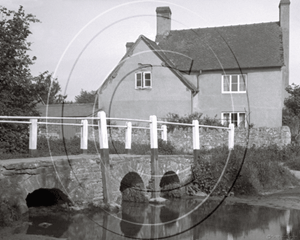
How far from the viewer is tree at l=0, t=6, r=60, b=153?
15758 mm

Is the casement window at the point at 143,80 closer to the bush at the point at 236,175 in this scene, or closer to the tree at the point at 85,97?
the bush at the point at 236,175

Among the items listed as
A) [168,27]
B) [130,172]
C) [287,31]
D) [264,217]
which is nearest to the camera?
[264,217]

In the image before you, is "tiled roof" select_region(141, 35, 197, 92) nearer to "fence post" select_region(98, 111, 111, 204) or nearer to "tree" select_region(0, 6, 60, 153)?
"tree" select_region(0, 6, 60, 153)

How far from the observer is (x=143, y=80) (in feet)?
99.1

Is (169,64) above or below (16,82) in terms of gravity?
above

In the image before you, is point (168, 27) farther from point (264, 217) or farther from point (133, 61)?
point (264, 217)

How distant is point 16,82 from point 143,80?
14873 mm

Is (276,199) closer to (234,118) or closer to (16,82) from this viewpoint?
(16,82)

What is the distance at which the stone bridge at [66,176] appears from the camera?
936 cm

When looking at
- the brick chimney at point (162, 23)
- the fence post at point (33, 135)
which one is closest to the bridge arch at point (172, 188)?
the fence post at point (33, 135)

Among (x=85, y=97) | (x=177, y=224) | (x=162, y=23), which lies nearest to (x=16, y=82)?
(x=177, y=224)

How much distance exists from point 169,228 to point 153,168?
133 inches

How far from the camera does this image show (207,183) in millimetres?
15156

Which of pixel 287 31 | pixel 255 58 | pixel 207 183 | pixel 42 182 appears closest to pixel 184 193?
pixel 207 183
